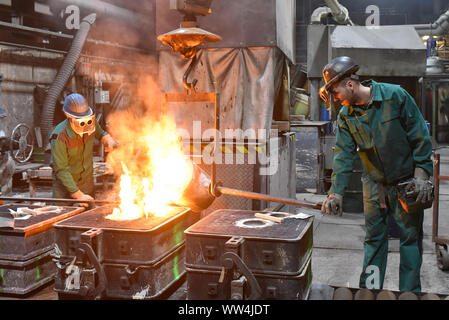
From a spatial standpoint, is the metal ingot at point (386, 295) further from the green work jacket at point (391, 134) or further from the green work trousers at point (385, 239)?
the green work jacket at point (391, 134)

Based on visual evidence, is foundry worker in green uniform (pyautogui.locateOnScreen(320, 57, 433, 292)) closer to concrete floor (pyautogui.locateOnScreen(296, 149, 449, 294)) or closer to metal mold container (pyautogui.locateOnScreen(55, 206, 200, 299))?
concrete floor (pyautogui.locateOnScreen(296, 149, 449, 294))

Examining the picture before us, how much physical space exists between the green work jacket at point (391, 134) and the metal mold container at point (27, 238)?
2.24 meters

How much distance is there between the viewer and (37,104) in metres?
12.9

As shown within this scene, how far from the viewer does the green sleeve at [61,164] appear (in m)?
4.37

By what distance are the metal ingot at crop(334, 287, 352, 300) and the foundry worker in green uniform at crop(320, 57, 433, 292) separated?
73cm

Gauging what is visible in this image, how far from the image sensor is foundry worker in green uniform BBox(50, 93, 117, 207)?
4250 mm

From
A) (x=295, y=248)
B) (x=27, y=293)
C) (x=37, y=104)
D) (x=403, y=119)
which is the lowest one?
(x=27, y=293)

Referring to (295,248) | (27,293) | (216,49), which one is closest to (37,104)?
(216,49)

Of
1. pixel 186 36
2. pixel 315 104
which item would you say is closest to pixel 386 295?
pixel 186 36

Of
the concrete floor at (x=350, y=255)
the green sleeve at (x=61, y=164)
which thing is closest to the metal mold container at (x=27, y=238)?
the green sleeve at (x=61, y=164)

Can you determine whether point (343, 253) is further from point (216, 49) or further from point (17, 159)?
point (17, 159)

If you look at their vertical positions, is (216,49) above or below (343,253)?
above

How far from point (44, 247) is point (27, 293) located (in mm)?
303
